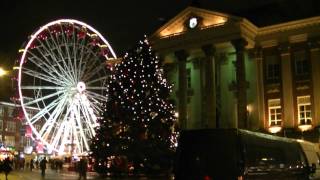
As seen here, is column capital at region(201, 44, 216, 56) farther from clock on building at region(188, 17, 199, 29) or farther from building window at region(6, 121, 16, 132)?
building window at region(6, 121, 16, 132)

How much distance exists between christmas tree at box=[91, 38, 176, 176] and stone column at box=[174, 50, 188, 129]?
530 inches

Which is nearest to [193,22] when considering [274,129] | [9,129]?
[274,129]

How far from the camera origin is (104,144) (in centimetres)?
4266

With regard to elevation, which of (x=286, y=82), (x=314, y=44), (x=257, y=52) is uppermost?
(x=314, y=44)

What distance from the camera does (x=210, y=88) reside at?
54.8 meters

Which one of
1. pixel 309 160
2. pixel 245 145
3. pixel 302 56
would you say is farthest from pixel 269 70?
pixel 245 145

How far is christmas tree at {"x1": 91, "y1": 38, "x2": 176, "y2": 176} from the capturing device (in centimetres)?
4128

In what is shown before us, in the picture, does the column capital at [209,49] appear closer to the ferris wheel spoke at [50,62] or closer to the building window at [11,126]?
the ferris wheel spoke at [50,62]

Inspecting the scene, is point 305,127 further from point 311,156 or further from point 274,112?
point 311,156

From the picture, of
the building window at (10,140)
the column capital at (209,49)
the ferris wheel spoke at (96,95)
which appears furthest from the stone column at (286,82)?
the building window at (10,140)

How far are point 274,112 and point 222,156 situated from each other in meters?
38.2

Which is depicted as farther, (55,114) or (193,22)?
(193,22)

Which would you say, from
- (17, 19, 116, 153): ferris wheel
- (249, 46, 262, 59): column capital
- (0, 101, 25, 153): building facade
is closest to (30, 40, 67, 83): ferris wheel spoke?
(17, 19, 116, 153): ferris wheel

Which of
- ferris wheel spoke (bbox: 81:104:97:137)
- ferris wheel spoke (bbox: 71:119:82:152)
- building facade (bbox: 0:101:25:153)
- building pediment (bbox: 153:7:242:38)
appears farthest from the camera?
building facade (bbox: 0:101:25:153)
